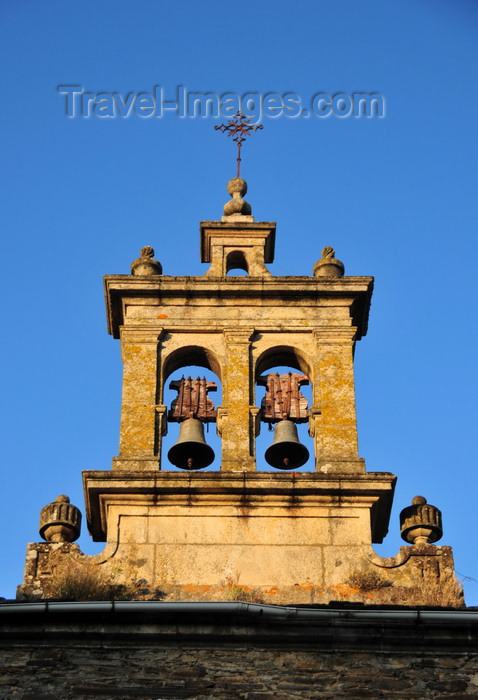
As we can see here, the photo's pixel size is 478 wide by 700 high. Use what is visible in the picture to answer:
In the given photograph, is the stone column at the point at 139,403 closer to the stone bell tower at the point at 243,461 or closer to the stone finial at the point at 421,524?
the stone bell tower at the point at 243,461

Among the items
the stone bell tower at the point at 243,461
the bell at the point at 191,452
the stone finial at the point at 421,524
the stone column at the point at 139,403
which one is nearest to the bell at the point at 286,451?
Result: the stone bell tower at the point at 243,461

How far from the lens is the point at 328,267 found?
66.7 ft

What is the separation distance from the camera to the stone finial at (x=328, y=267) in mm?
20281

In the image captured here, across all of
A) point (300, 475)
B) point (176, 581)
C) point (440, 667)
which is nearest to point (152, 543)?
point (176, 581)

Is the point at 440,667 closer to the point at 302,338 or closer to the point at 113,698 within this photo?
the point at 113,698

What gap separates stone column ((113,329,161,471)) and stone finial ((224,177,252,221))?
108 inches

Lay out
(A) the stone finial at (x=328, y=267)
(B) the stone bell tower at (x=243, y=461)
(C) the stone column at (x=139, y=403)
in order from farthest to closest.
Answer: (A) the stone finial at (x=328, y=267), (C) the stone column at (x=139, y=403), (B) the stone bell tower at (x=243, y=461)

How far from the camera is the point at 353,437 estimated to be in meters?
18.5

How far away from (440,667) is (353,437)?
16.1ft

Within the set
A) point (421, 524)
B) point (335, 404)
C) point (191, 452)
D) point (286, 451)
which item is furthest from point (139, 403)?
point (421, 524)

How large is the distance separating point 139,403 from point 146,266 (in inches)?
87.8

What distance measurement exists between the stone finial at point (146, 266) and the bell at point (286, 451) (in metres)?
2.85

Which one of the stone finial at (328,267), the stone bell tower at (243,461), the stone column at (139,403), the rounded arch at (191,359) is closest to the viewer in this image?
the stone bell tower at (243,461)

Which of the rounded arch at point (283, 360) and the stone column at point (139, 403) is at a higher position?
the rounded arch at point (283, 360)
